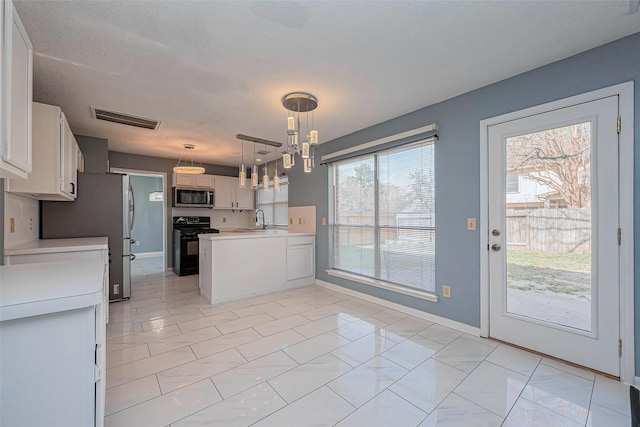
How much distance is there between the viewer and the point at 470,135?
8.63 ft

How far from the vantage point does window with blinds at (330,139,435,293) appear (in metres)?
3.03

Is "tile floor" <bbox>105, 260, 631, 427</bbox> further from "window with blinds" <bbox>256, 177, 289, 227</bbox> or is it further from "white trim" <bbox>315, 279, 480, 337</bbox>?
"window with blinds" <bbox>256, 177, 289, 227</bbox>

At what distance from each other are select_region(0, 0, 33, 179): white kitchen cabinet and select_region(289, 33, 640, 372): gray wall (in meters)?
3.14

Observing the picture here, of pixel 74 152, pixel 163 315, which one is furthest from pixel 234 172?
pixel 163 315

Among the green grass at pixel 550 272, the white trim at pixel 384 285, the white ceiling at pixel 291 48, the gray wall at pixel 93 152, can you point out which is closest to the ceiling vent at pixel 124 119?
the white ceiling at pixel 291 48

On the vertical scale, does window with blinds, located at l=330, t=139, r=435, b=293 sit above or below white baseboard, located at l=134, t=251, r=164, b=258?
above

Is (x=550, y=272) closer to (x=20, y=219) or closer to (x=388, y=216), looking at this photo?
(x=388, y=216)

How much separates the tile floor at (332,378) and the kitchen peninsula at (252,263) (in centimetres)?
63

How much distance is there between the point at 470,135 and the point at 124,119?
13.1 ft

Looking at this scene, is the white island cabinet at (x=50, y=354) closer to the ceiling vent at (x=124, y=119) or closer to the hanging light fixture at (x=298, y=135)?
the hanging light fixture at (x=298, y=135)

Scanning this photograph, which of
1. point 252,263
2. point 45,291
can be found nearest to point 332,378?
point 45,291

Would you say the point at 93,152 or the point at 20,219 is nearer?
the point at 20,219

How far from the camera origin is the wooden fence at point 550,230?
6.72 ft

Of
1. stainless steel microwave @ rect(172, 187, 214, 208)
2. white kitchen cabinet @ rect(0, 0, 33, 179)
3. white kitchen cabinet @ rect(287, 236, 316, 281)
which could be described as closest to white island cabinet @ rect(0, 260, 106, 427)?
white kitchen cabinet @ rect(0, 0, 33, 179)
